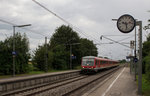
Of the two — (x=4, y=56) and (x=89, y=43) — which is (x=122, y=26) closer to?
(x=4, y=56)

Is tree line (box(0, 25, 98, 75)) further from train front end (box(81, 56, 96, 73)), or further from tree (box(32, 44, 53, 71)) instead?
train front end (box(81, 56, 96, 73))

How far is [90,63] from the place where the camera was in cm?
2991

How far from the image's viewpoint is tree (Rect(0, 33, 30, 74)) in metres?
29.2

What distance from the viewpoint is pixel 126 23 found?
11188mm

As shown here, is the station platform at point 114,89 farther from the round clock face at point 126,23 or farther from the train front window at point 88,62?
the train front window at point 88,62

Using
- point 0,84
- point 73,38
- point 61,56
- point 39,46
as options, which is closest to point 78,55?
point 73,38

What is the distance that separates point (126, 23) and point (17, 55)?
24.2m

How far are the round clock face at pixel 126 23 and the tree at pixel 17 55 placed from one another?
22.5 meters

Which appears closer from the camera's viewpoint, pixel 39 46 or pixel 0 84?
pixel 0 84

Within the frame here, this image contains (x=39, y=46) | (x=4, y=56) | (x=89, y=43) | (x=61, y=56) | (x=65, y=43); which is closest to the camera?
(x=4, y=56)

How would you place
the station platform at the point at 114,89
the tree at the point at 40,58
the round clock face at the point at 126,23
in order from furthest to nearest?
the tree at the point at 40,58 < the station platform at the point at 114,89 < the round clock face at the point at 126,23

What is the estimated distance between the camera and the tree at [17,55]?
95.8 ft

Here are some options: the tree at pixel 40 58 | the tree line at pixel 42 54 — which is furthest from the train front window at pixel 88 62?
the tree at pixel 40 58

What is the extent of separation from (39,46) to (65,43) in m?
12.4
